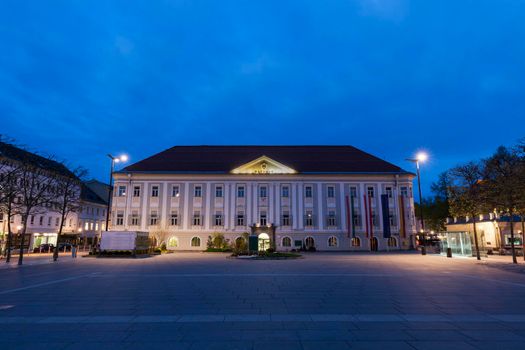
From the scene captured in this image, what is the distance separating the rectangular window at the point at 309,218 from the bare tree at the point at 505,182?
27.9m

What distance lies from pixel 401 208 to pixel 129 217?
145 ft

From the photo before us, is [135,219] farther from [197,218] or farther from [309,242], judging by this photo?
[309,242]

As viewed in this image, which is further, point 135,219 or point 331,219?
point 135,219

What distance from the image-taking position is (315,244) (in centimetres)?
5156

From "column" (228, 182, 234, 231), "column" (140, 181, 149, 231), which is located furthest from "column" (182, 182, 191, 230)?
"column" (228, 182, 234, 231)

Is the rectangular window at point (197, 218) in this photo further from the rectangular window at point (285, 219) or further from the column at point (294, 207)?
the column at point (294, 207)

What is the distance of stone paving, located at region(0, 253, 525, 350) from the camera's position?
6.57m

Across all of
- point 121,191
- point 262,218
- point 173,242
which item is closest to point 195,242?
point 173,242

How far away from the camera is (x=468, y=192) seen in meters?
29.1

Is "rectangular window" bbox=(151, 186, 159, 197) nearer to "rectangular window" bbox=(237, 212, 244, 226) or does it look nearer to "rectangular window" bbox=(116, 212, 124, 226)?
"rectangular window" bbox=(116, 212, 124, 226)

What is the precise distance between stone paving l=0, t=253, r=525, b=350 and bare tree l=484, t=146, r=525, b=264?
12.4 m

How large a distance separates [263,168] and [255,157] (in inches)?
255

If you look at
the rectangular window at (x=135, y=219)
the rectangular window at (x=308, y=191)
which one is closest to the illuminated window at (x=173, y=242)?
the rectangular window at (x=135, y=219)

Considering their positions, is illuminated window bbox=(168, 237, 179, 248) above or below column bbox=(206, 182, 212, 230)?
below
